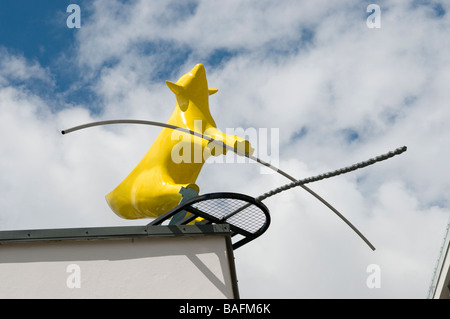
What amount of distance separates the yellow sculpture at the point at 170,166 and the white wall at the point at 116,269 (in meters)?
2.23

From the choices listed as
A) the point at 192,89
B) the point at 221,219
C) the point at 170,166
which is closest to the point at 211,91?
the point at 192,89

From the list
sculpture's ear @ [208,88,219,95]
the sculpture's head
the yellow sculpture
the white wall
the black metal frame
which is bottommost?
the white wall

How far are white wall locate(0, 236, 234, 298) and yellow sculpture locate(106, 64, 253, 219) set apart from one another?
7.32 feet

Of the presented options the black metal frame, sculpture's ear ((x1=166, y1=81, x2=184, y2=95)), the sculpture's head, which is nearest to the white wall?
the black metal frame

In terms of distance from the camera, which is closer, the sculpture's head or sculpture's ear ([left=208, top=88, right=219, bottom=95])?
the sculpture's head

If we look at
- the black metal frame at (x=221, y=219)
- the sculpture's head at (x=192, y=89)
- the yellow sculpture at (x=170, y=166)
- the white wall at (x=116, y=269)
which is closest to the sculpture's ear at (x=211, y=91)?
the sculpture's head at (x=192, y=89)

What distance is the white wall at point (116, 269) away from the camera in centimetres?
660

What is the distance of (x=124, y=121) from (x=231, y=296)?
3108 mm

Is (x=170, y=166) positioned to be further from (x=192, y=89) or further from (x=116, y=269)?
(x=116, y=269)

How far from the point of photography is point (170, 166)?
9547 mm

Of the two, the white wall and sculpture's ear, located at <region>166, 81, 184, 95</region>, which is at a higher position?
sculpture's ear, located at <region>166, 81, 184, 95</region>

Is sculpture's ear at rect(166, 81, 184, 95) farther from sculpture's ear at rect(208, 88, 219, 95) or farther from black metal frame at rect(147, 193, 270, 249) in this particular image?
black metal frame at rect(147, 193, 270, 249)

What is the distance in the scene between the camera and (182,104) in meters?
10.3

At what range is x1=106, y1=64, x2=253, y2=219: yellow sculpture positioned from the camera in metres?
9.22
